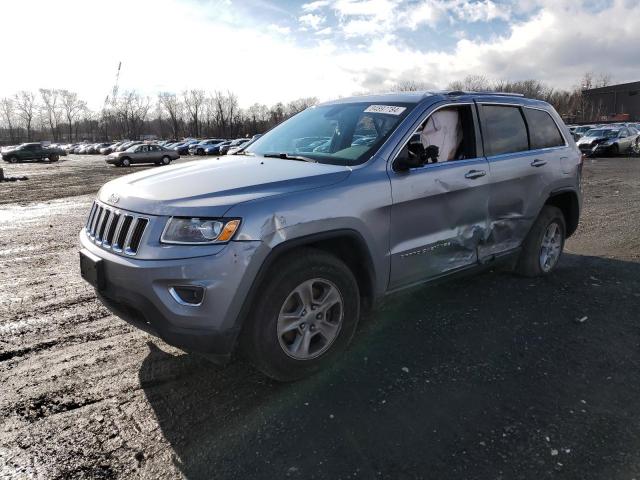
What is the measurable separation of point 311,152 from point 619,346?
2830 millimetres

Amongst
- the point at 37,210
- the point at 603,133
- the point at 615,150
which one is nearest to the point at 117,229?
the point at 37,210

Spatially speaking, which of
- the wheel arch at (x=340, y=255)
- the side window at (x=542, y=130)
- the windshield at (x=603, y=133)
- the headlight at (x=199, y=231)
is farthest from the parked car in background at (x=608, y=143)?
the headlight at (x=199, y=231)

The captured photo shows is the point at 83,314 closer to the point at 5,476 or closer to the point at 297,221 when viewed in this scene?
the point at 5,476

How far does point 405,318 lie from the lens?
13.8 ft

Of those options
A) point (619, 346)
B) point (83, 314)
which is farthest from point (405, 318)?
point (83, 314)

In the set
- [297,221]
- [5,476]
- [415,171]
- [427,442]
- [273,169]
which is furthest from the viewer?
[415,171]

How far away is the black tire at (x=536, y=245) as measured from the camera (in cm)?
495

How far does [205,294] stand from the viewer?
261 centimetres

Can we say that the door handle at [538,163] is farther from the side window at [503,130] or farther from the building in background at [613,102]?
the building in background at [613,102]

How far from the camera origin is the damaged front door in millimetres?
3467

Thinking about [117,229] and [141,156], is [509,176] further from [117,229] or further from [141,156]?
[141,156]

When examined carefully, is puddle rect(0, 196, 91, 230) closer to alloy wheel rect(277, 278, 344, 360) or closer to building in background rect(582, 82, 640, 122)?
alloy wheel rect(277, 278, 344, 360)

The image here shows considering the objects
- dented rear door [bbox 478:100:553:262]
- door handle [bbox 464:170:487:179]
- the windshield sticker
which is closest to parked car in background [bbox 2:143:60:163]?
the windshield sticker

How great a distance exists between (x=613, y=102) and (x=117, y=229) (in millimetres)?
123868
